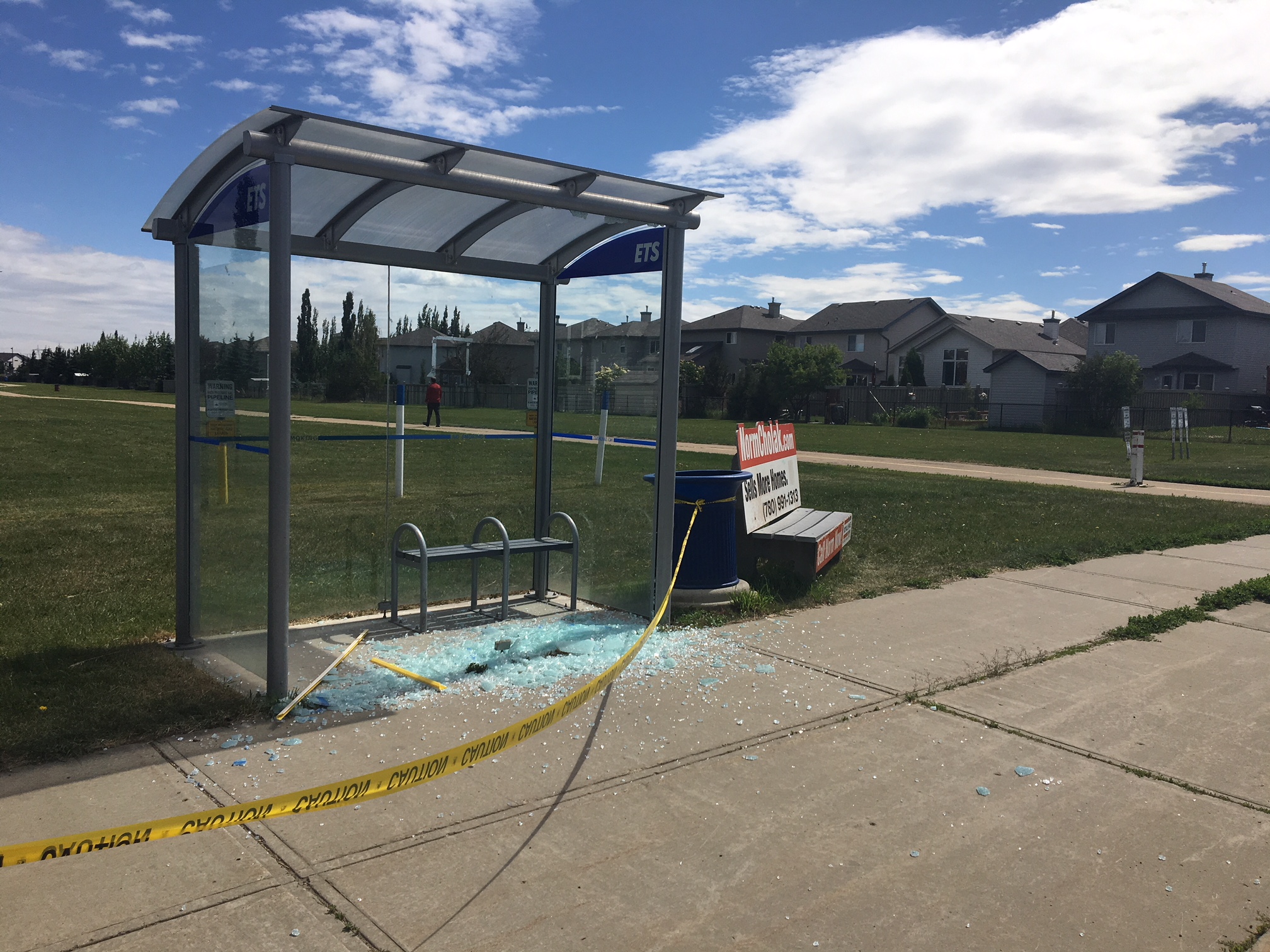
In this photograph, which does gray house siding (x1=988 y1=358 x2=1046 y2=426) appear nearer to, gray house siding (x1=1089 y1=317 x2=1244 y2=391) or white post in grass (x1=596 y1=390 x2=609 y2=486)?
gray house siding (x1=1089 y1=317 x2=1244 y2=391)

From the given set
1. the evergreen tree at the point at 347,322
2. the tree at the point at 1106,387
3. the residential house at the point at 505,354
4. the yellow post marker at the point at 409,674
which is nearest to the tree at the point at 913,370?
the tree at the point at 1106,387

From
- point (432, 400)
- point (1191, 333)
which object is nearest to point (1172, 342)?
point (1191, 333)

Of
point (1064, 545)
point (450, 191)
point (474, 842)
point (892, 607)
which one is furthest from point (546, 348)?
point (1064, 545)

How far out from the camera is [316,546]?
821cm

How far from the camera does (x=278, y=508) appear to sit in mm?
4809

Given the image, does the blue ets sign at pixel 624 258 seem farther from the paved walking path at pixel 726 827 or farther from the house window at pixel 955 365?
the house window at pixel 955 365

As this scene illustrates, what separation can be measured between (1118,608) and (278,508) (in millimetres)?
6286

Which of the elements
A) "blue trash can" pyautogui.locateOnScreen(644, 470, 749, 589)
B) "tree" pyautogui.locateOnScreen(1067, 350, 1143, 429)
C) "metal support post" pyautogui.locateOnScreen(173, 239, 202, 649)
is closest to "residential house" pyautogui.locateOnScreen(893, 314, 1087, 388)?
"tree" pyautogui.locateOnScreen(1067, 350, 1143, 429)

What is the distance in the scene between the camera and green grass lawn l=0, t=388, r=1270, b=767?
498 centimetres

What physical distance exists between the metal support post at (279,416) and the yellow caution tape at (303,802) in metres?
1.24

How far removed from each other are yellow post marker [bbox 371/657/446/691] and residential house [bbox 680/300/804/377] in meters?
64.5

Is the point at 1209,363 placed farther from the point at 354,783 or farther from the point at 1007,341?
the point at 354,783

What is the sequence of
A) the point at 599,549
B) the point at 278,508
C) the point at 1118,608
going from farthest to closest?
1. the point at 1118,608
2. the point at 599,549
3. the point at 278,508

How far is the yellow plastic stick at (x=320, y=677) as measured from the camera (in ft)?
15.6
